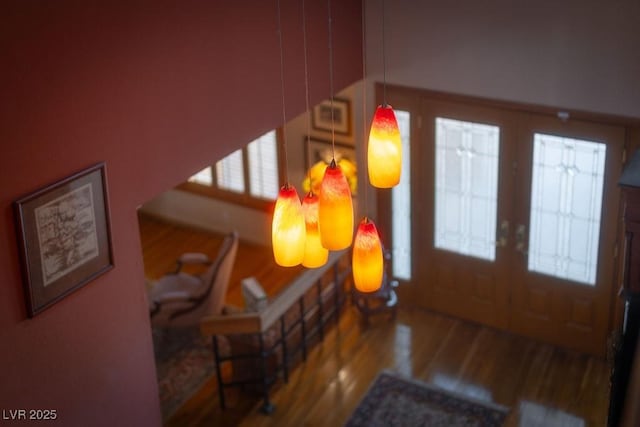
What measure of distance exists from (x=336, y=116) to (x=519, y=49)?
7.77 ft

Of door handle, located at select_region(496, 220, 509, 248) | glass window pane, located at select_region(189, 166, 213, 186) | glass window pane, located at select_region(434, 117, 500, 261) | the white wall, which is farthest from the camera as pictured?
glass window pane, located at select_region(189, 166, 213, 186)

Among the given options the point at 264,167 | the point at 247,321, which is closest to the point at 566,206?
the point at 247,321

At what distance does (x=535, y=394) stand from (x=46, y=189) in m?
4.30

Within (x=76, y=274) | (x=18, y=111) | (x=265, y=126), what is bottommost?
(x=76, y=274)

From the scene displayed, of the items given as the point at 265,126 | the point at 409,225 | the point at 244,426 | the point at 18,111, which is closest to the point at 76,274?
the point at 18,111

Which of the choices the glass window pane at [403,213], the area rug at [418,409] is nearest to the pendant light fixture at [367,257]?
the area rug at [418,409]

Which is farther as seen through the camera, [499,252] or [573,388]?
[499,252]

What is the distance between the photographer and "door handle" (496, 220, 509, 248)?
24.6 ft

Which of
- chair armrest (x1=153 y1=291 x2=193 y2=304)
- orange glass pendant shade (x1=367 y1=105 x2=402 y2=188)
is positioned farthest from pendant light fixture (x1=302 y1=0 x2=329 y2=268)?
chair armrest (x1=153 y1=291 x2=193 y2=304)

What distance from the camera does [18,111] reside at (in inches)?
176

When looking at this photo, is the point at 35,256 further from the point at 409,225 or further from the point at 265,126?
the point at 409,225

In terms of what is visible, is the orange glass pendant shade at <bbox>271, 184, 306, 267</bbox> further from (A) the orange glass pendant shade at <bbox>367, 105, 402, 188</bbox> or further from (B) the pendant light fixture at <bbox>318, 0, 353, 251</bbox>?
(A) the orange glass pendant shade at <bbox>367, 105, 402, 188</bbox>

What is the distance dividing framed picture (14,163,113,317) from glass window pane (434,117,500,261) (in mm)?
3388

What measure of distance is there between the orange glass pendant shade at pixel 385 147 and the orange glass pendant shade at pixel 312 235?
1.08ft
